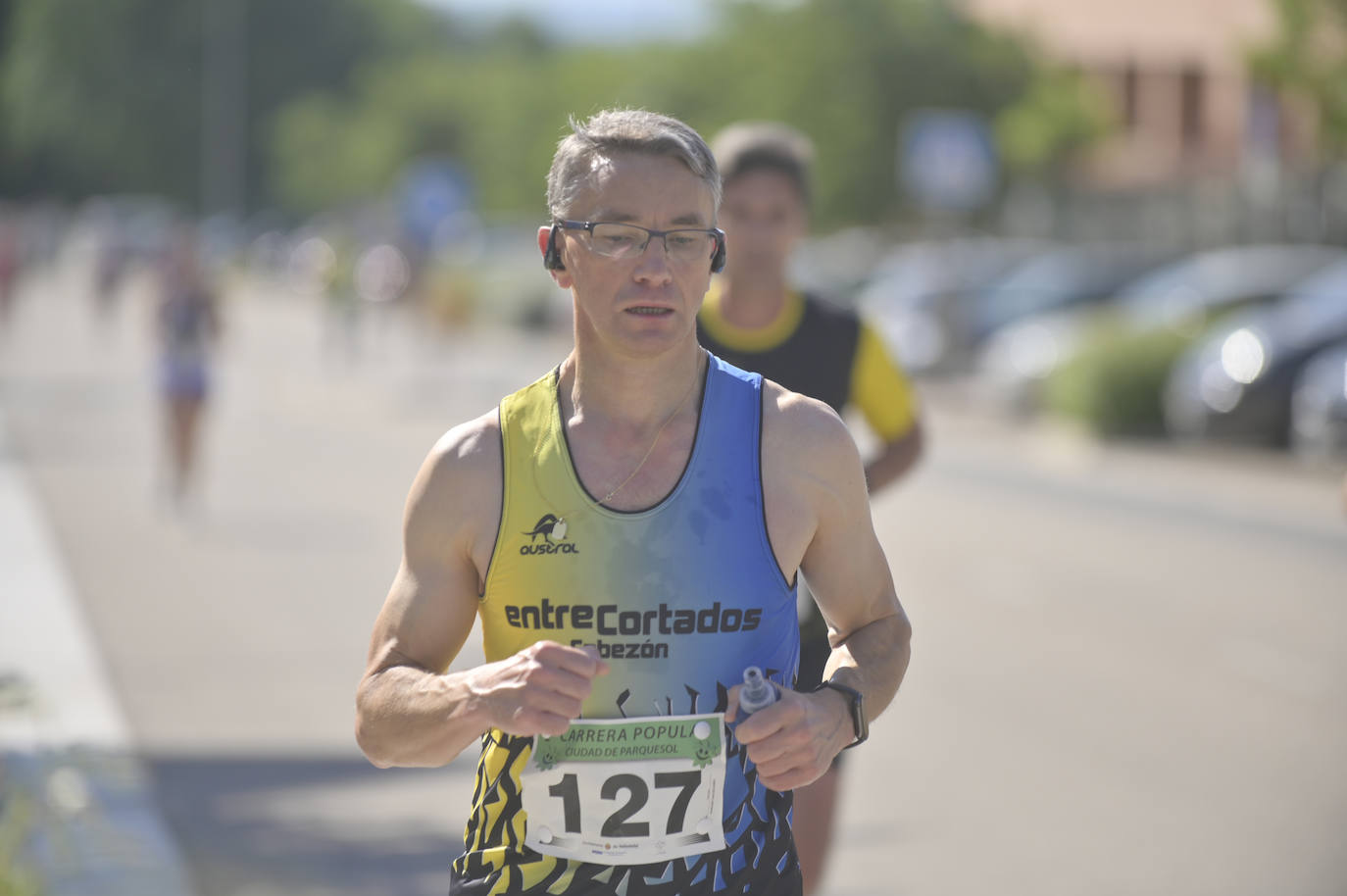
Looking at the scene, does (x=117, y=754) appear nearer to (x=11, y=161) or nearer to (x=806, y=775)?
(x=806, y=775)

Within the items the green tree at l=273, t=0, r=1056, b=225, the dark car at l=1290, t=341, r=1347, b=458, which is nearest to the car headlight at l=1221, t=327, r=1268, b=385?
the dark car at l=1290, t=341, r=1347, b=458

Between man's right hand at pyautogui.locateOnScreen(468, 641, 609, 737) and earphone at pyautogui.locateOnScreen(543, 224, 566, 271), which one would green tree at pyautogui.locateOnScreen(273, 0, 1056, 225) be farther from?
man's right hand at pyautogui.locateOnScreen(468, 641, 609, 737)

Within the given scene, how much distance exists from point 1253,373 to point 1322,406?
1.27 m

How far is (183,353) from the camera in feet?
46.2

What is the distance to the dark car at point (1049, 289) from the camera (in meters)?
27.1

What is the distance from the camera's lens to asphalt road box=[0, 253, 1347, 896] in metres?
6.61

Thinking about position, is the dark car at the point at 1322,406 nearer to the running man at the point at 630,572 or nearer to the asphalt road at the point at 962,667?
the asphalt road at the point at 962,667

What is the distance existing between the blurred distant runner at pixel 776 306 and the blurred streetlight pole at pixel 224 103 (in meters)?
76.4

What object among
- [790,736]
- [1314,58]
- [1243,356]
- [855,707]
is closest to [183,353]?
[1243,356]

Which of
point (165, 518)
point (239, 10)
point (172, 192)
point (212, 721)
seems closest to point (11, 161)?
point (172, 192)

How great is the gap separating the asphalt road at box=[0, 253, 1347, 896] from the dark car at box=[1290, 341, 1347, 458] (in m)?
0.35

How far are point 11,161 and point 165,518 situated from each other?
75110mm

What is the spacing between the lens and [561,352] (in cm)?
3428

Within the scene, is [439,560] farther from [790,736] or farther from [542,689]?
[790,736]
